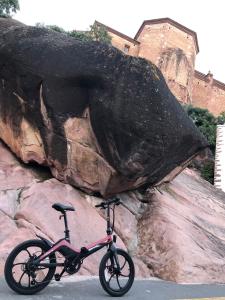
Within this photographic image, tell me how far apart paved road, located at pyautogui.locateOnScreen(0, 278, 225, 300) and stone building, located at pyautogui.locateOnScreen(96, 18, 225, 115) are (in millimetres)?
39006

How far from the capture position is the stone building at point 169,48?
149 feet

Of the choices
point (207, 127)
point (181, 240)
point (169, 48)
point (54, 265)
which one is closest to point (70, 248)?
point (54, 265)

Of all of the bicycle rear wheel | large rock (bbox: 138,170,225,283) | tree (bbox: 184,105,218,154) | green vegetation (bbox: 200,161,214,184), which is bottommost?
green vegetation (bbox: 200,161,214,184)

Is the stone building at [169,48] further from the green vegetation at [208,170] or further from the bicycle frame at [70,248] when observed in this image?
the bicycle frame at [70,248]

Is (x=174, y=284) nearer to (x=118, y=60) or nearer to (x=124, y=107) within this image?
(x=124, y=107)

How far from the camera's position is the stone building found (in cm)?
4531

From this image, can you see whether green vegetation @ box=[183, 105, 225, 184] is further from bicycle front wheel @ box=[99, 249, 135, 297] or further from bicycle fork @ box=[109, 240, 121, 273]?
bicycle fork @ box=[109, 240, 121, 273]

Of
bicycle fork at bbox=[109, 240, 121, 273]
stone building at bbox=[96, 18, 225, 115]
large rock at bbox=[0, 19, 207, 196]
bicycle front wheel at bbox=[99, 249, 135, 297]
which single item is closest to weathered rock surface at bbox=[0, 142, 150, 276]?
large rock at bbox=[0, 19, 207, 196]

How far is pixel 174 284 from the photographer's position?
6.60 meters

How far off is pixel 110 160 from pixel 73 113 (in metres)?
1.04

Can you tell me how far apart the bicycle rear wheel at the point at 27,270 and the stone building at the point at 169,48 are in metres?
40.4

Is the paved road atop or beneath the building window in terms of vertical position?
beneath

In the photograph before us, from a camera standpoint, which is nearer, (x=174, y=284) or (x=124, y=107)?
(x=174, y=284)

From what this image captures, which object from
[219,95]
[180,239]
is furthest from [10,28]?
[219,95]
